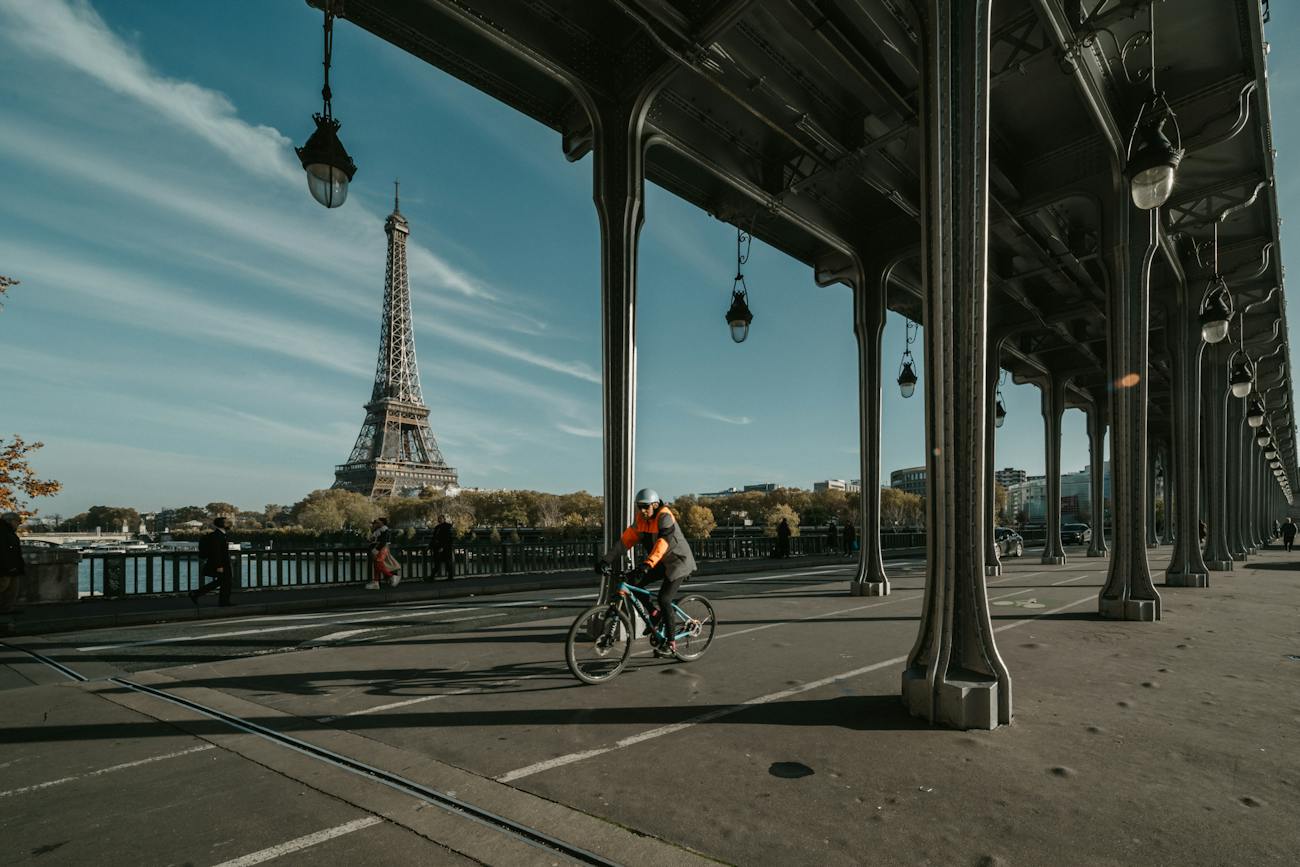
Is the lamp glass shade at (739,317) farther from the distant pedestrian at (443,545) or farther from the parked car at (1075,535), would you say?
the parked car at (1075,535)

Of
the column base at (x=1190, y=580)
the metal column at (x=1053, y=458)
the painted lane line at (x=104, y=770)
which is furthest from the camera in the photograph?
the metal column at (x=1053, y=458)

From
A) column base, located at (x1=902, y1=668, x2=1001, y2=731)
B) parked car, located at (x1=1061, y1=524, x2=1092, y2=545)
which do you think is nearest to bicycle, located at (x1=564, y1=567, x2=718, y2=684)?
column base, located at (x1=902, y1=668, x2=1001, y2=731)

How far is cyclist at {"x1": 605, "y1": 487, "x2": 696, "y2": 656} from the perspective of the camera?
22.4 ft

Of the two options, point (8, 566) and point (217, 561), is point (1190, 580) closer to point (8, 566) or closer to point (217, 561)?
point (217, 561)

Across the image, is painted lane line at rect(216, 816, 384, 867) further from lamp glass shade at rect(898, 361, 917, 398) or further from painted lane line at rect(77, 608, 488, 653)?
lamp glass shade at rect(898, 361, 917, 398)

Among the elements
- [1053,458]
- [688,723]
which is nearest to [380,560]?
[688,723]

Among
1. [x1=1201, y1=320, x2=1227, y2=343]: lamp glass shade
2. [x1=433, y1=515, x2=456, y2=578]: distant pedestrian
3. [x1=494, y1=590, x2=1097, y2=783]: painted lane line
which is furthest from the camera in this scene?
[x1=433, y1=515, x2=456, y2=578]: distant pedestrian

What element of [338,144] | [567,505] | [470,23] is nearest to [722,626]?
[338,144]

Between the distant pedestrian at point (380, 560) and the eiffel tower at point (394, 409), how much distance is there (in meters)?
73.0

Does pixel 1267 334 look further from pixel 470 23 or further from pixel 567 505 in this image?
pixel 567 505

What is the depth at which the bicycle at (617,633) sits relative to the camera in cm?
636

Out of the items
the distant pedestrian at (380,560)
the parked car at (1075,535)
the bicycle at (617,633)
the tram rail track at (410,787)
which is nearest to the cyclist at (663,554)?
the bicycle at (617,633)

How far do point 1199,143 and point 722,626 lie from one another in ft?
35.7

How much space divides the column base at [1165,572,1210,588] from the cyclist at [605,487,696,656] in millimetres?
14855
